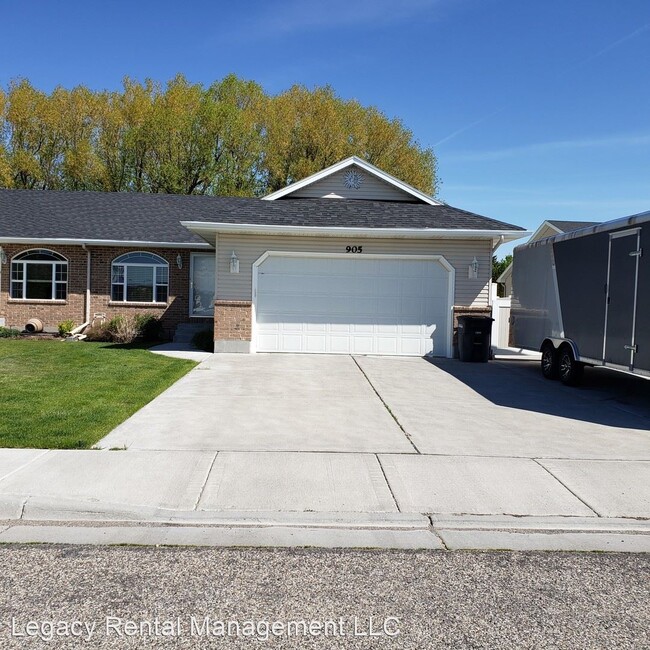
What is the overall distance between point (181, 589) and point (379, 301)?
1262cm

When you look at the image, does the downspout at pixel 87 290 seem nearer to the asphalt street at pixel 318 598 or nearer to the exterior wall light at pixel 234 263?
the exterior wall light at pixel 234 263

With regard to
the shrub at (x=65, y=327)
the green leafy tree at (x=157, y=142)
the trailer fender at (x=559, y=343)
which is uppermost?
the green leafy tree at (x=157, y=142)

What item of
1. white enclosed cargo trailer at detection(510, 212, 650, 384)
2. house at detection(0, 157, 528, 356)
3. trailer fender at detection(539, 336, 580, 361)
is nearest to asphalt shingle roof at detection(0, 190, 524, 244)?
house at detection(0, 157, 528, 356)

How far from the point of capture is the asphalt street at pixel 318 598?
138 inches

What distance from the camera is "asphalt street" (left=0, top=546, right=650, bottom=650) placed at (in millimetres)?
3498

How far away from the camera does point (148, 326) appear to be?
63.8 ft

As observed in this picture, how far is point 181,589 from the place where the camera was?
4012 mm

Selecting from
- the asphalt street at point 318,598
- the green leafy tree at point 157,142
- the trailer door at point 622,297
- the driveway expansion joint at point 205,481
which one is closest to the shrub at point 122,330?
the driveway expansion joint at point 205,481

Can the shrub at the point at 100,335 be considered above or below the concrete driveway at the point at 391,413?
above

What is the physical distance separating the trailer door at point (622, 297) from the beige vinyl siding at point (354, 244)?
5379 millimetres

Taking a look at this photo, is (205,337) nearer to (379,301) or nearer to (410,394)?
(379,301)

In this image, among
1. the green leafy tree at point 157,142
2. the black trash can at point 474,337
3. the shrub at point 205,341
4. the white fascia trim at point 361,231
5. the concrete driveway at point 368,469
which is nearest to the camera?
the concrete driveway at point 368,469

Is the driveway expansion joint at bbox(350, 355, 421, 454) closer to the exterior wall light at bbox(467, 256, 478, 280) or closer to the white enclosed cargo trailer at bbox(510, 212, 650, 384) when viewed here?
the white enclosed cargo trailer at bbox(510, 212, 650, 384)

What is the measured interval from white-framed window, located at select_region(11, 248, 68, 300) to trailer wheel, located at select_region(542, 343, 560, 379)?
1481 cm
